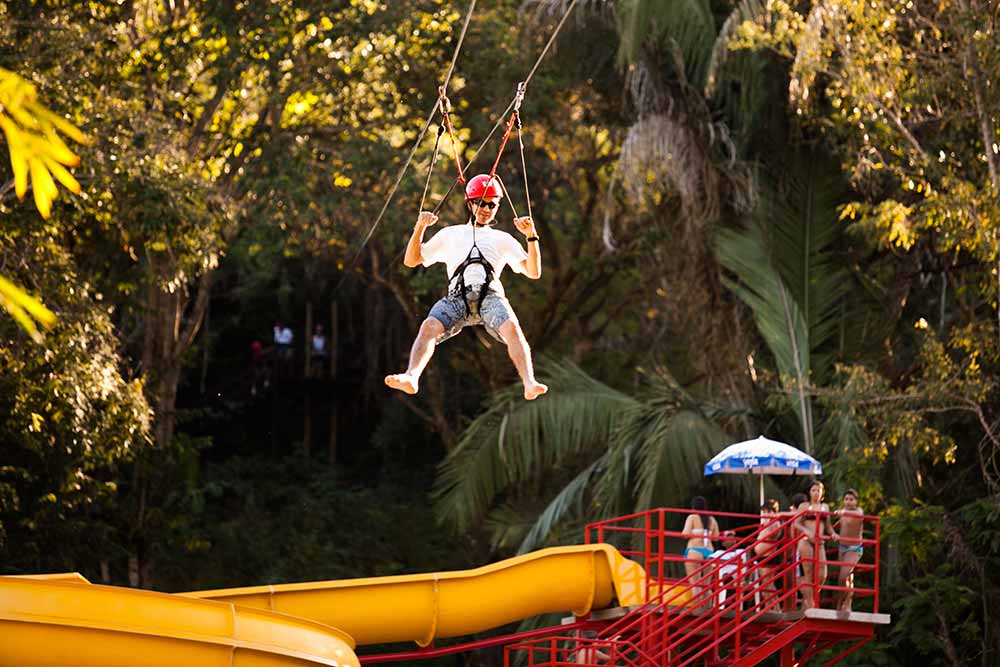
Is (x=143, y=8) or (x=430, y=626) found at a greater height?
(x=143, y=8)

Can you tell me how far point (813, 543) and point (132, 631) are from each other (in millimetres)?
6696

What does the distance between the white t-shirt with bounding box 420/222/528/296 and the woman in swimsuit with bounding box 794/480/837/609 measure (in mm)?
5099

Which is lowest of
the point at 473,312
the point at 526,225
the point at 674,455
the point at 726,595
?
the point at 726,595

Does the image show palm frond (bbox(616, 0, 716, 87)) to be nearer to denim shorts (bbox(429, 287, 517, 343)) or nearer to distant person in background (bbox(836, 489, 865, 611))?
distant person in background (bbox(836, 489, 865, 611))

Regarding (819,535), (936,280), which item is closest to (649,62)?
(936,280)

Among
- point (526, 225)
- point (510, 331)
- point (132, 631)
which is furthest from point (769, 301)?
point (132, 631)

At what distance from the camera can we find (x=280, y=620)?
12.8 metres

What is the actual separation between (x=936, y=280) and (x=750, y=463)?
7466 mm

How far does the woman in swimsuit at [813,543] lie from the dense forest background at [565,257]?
244 centimetres

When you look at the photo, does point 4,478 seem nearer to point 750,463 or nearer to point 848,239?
point 750,463

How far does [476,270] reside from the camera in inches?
453

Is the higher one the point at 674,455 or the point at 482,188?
the point at 482,188

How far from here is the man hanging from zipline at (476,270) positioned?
36.9 feet

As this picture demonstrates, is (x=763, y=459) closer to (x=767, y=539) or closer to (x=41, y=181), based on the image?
(x=767, y=539)
